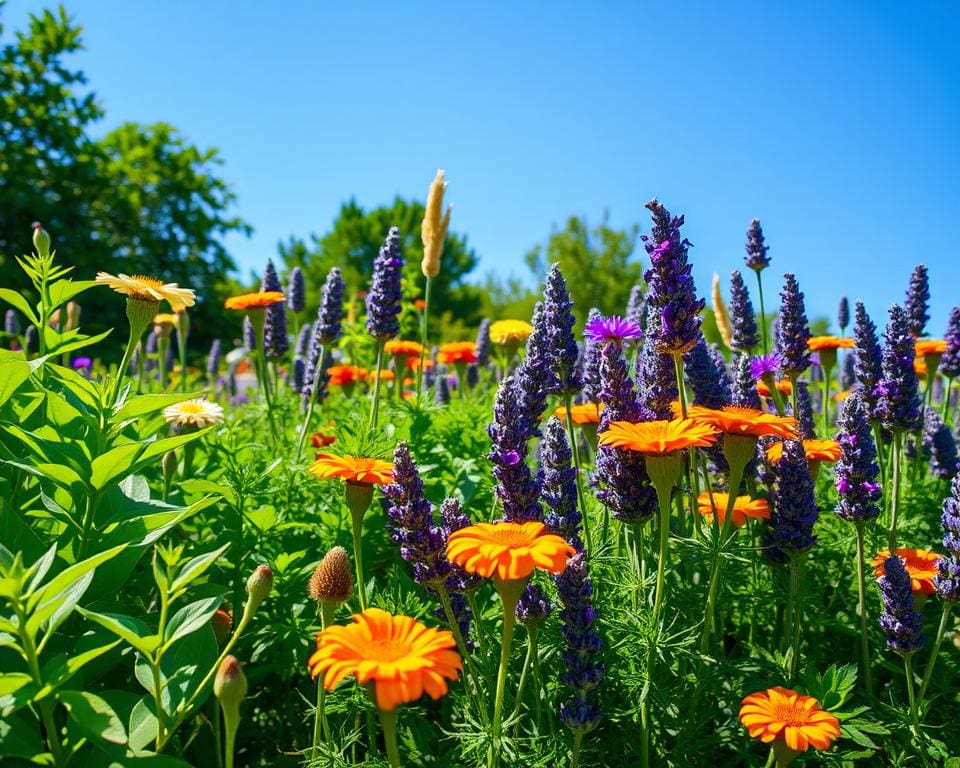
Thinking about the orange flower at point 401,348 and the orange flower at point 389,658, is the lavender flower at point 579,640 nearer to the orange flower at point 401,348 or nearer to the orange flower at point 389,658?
the orange flower at point 389,658

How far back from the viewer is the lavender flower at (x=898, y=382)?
2863mm

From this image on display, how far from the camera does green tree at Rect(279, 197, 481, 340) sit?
143 feet

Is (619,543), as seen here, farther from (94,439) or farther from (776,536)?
(94,439)

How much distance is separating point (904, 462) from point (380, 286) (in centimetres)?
334

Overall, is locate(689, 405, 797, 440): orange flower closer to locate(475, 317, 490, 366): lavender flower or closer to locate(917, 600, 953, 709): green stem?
locate(917, 600, 953, 709): green stem

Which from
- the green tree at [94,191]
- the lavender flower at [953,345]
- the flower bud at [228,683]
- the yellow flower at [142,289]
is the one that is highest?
the green tree at [94,191]

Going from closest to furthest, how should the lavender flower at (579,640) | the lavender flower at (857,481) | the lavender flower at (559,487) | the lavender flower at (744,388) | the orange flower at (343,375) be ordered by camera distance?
the lavender flower at (579,640)
the lavender flower at (559,487)
the lavender flower at (857,481)
the lavender flower at (744,388)
the orange flower at (343,375)

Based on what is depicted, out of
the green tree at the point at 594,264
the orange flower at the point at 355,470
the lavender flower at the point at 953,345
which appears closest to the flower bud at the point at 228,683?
the orange flower at the point at 355,470

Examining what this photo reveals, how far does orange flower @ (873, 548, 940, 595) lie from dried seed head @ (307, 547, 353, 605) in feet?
5.83

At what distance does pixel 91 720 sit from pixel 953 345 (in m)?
4.21

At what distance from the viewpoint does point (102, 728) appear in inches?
61.4

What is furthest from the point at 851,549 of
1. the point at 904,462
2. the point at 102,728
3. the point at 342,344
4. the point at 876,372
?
the point at 342,344

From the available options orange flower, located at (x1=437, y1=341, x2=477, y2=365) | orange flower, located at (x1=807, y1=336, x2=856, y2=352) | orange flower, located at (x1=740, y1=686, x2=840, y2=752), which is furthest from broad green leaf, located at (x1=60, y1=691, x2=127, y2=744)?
orange flower, located at (x1=437, y1=341, x2=477, y2=365)

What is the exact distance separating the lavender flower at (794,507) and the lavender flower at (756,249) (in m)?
1.65
